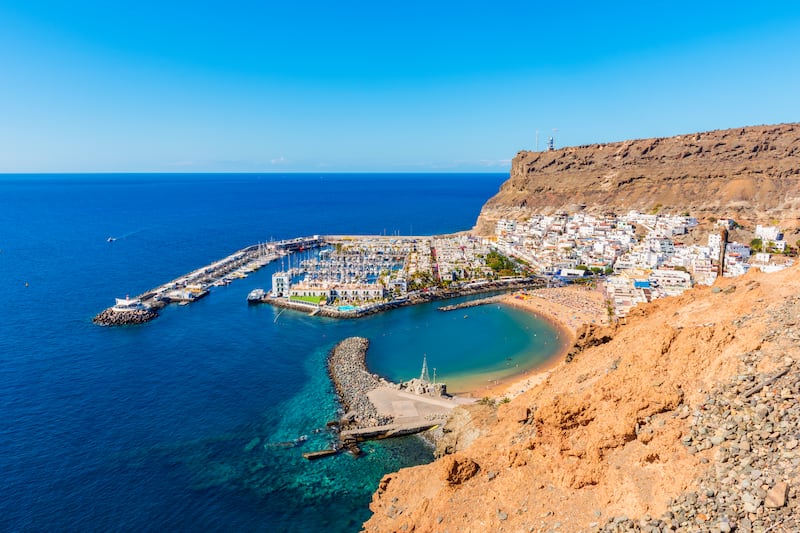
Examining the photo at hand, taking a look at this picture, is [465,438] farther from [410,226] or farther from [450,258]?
[410,226]

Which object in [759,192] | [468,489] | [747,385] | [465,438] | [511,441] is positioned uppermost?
[759,192]

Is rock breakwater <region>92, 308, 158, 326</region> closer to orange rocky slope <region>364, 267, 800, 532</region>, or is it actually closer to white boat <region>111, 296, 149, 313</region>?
white boat <region>111, 296, 149, 313</region>

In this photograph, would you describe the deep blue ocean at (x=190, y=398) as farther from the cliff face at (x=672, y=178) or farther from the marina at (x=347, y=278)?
the cliff face at (x=672, y=178)

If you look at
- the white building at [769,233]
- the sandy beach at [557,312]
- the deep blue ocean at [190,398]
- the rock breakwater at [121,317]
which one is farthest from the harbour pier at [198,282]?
the white building at [769,233]

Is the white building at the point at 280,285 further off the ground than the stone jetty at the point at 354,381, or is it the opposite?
the white building at the point at 280,285

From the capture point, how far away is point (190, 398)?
41875 mm

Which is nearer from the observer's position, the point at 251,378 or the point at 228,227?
the point at 251,378

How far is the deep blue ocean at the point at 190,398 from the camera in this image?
29.0 metres

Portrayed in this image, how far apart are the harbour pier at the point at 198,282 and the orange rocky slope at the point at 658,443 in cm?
5142

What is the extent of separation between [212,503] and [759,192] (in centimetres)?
12404

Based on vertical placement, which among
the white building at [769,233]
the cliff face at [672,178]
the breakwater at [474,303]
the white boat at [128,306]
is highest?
the cliff face at [672,178]

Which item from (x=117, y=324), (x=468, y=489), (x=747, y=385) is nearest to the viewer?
(x=747, y=385)

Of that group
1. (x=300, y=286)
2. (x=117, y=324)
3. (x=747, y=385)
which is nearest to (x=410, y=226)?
(x=300, y=286)

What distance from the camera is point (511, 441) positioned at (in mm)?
22000
